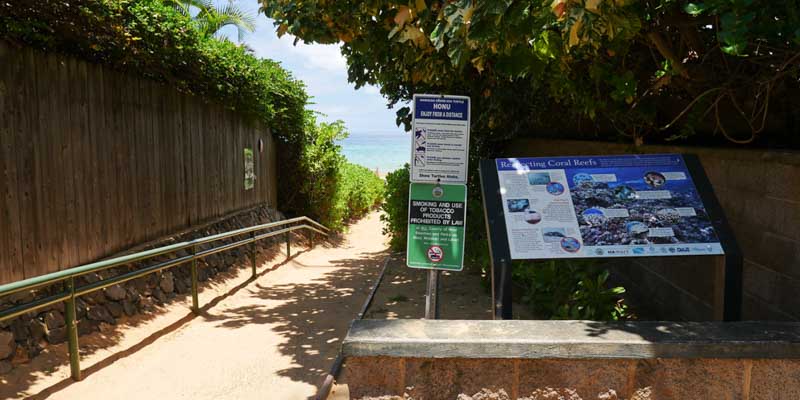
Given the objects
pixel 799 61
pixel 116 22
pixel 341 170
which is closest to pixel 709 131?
pixel 799 61

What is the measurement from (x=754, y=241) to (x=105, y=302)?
543cm

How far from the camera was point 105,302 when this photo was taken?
5379mm

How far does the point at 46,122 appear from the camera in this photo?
4648 mm

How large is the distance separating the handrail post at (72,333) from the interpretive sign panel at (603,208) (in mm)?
3148

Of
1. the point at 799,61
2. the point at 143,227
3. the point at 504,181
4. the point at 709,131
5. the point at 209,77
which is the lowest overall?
the point at 143,227

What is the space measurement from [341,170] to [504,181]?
41.7 feet

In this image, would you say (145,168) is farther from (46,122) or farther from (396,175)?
(396,175)

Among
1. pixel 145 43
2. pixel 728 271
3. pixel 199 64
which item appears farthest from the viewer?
pixel 199 64

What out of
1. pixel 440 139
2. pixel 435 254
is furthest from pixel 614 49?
pixel 435 254

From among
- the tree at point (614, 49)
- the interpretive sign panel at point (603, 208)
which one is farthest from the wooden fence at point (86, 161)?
the interpretive sign panel at point (603, 208)

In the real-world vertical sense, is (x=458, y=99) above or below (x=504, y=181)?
above

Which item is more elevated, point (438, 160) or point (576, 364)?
point (438, 160)

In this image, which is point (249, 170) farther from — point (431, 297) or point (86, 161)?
point (431, 297)

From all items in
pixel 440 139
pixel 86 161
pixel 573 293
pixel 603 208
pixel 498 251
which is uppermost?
pixel 440 139
